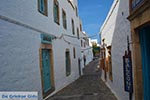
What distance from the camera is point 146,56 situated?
5.06 metres

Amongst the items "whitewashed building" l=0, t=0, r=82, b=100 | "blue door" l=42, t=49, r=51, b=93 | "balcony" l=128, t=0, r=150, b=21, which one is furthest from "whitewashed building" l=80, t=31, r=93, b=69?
"balcony" l=128, t=0, r=150, b=21

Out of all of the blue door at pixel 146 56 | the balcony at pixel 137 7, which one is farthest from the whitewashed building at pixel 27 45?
the blue door at pixel 146 56

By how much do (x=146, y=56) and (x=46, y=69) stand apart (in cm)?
489

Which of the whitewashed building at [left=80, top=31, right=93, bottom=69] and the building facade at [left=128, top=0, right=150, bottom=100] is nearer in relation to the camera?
the building facade at [left=128, top=0, right=150, bottom=100]

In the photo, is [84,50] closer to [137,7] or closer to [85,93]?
[85,93]

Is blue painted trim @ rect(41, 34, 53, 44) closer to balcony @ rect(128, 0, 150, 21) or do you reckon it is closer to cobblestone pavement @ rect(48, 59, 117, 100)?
cobblestone pavement @ rect(48, 59, 117, 100)

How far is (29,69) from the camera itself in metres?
6.65

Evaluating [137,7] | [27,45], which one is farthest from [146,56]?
[27,45]

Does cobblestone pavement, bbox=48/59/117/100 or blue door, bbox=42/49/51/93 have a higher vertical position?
blue door, bbox=42/49/51/93

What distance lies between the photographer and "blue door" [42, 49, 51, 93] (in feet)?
28.1

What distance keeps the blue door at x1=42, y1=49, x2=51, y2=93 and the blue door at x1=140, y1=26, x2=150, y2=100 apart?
14.4 ft

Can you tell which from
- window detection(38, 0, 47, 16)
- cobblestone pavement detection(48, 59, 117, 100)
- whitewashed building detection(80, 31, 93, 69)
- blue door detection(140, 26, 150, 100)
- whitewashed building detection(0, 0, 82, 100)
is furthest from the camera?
whitewashed building detection(80, 31, 93, 69)

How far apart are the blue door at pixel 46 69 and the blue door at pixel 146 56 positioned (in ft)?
14.4

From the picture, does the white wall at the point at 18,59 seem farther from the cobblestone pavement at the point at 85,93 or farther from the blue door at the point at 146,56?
the blue door at the point at 146,56
